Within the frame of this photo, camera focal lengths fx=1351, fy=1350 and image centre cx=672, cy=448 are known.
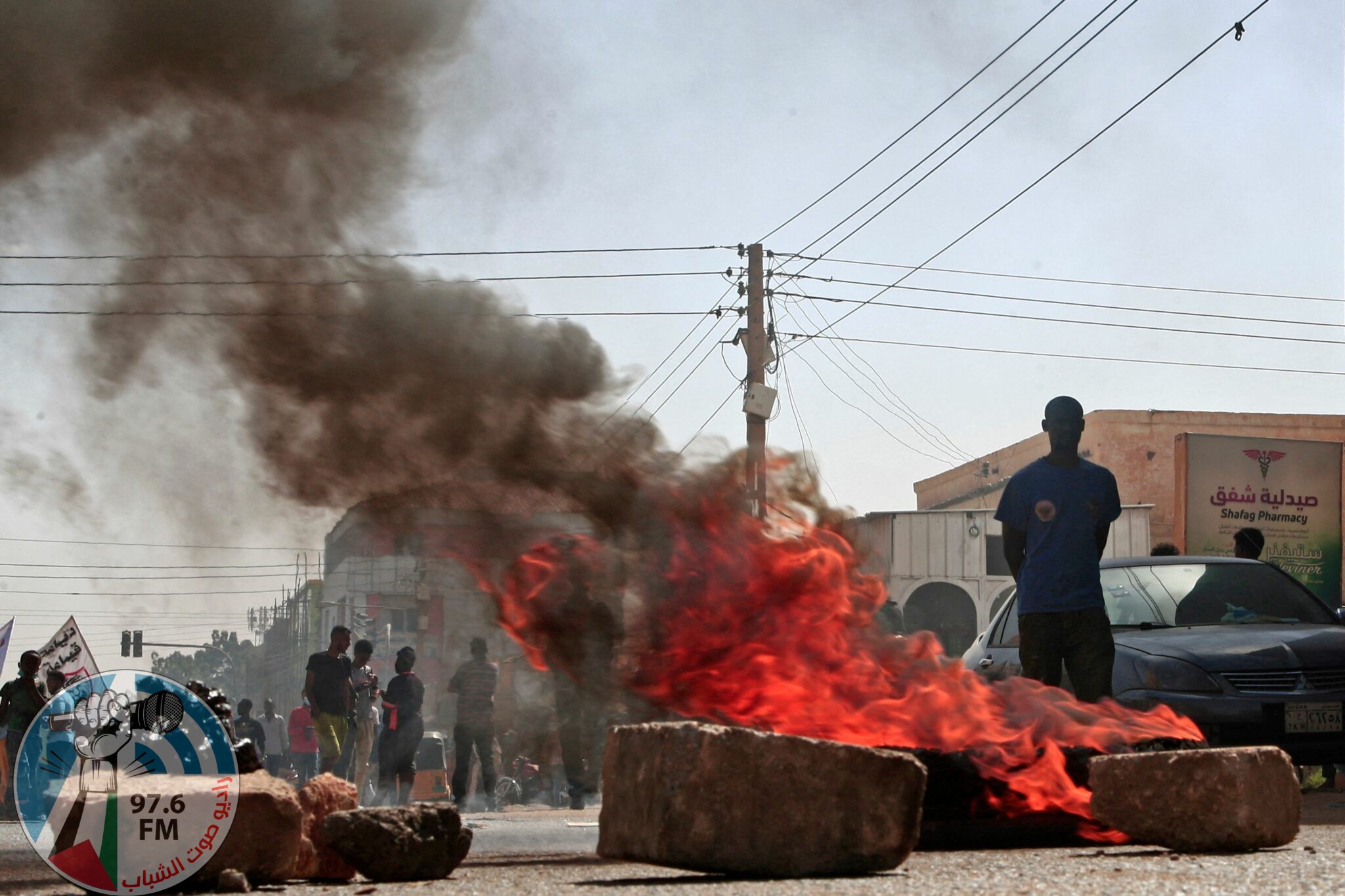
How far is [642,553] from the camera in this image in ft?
27.6

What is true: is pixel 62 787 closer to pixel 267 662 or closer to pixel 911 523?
pixel 911 523

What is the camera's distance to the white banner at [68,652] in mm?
16250

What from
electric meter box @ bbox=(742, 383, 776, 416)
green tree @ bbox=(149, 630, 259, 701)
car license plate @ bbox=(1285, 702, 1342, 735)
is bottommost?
green tree @ bbox=(149, 630, 259, 701)

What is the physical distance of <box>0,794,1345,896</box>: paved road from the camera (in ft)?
13.7

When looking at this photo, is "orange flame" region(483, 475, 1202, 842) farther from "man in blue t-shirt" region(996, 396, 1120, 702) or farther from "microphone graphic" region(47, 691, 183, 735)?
"microphone graphic" region(47, 691, 183, 735)

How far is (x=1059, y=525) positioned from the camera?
7.25 meters

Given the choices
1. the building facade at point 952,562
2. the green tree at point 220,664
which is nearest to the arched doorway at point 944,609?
the building facade at point 952,562

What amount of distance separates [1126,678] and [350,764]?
796cm

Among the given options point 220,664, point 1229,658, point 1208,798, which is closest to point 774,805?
point 1208,798

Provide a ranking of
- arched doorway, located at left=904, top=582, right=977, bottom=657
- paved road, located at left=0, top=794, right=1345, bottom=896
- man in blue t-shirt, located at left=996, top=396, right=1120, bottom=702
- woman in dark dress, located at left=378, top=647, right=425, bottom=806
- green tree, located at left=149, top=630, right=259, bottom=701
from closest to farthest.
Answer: paved road, located at left=0, top=794, right=1345, bottom=896 → man in blue t-shirt, located at left=996, top=396, right=1120, bottom=702 → woman in dark dress, located at left=378, top=647, right=425, bottom=806 → arched doorway, located at left=904, top=582, right=977, bottom=657 → green tree, located at left=149, top=630, right=259, bottom=701

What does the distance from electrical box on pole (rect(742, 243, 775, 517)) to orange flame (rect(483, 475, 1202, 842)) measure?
948cm

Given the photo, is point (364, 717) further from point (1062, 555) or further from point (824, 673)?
point (1062, 555)

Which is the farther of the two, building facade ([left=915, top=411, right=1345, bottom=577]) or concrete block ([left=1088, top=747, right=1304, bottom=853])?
building facade ([left=915, top=411, right=1345, bottom=577])

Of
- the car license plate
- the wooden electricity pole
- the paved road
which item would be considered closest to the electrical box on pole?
the wooden electricity pole
